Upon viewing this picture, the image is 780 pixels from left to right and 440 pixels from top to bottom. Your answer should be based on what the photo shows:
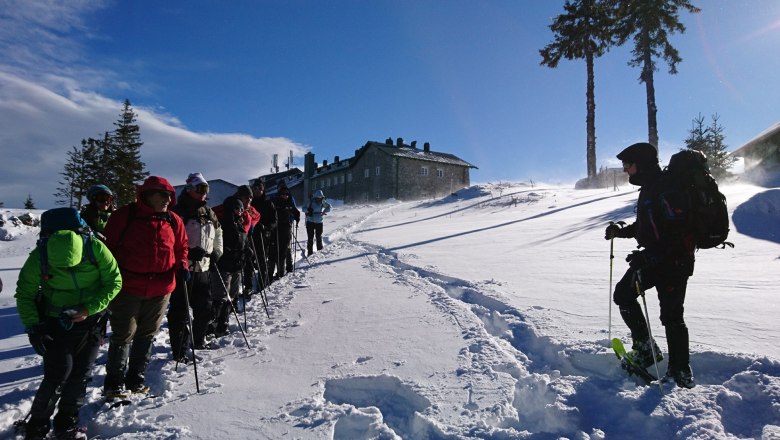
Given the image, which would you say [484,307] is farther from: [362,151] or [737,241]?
[362,151]

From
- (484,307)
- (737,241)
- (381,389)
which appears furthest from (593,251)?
(381,389)

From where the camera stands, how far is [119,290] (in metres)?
3.24

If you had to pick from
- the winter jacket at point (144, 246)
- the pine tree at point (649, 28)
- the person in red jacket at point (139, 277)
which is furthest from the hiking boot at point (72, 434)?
the pine tree at point (649, 28)

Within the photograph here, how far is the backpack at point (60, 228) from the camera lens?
282 cm

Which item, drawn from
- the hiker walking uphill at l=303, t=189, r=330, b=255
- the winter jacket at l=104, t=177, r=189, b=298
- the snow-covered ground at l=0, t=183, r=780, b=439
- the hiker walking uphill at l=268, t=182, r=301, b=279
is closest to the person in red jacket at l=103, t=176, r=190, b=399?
the winter jacket at l=104, t=177, r=189, b=298

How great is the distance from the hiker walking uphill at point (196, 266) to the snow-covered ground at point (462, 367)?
340 mm

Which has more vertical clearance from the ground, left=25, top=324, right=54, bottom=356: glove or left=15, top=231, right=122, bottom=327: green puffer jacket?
left=15, top=231, right=122, bottom=327: green puffer jacket

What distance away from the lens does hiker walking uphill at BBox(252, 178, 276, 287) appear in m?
7.94

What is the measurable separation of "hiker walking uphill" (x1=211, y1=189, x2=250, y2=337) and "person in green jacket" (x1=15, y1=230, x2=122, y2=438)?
2060 mm

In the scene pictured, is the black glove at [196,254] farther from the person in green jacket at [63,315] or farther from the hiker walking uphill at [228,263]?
the person in green jacket at [63,315]

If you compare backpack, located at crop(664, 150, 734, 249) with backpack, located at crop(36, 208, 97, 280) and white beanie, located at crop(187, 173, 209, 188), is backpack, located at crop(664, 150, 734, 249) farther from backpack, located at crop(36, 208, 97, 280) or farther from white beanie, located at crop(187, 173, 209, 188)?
white beanie, located at crop(187, 173, 209, 188)

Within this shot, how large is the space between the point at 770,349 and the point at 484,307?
2834 mm

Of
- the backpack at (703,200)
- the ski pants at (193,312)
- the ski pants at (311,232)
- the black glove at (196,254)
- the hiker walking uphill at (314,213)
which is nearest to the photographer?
the backpack at (703,200)

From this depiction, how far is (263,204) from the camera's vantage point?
8.16 meters
